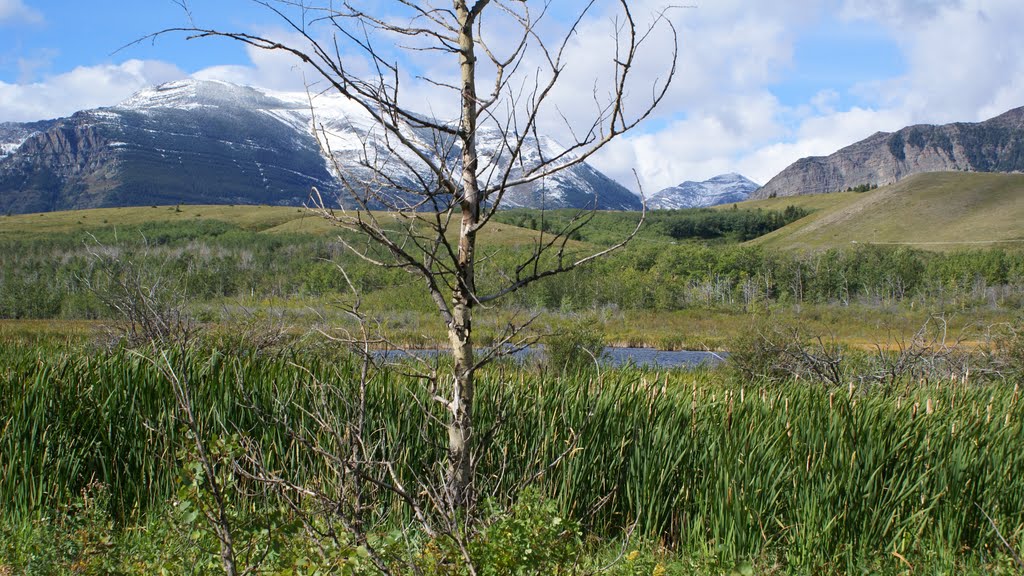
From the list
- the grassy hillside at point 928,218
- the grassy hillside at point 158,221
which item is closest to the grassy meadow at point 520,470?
the grassy hillside at point 158,221

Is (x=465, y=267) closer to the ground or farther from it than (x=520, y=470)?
farther from it

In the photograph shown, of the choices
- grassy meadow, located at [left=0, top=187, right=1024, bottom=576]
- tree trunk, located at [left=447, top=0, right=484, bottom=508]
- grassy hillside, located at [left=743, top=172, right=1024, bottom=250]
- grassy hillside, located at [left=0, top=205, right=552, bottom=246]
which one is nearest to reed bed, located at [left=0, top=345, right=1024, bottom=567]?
grassy meadow, located at [left=0, top=187, right=1024, bottom=576]

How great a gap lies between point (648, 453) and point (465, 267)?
2.84 meters

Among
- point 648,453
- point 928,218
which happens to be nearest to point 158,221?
point 648,453

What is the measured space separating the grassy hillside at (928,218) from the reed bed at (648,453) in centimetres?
9721

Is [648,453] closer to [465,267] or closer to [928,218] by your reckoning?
[465,267]

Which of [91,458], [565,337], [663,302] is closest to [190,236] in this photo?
[663,302]

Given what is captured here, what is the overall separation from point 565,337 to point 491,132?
15213 millimetres

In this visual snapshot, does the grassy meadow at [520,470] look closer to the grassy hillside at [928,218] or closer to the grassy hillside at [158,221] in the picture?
the grassy hillside at [158,221]

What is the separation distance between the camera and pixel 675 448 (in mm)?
5207

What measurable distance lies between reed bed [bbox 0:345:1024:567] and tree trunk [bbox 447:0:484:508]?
1.69 metres

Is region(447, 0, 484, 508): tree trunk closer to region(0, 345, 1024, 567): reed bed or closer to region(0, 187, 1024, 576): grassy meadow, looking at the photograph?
region(0, 187, 1024, 576): grassy meadow

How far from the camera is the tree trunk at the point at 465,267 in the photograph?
9.75 ft

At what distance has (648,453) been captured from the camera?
5.15 meters
